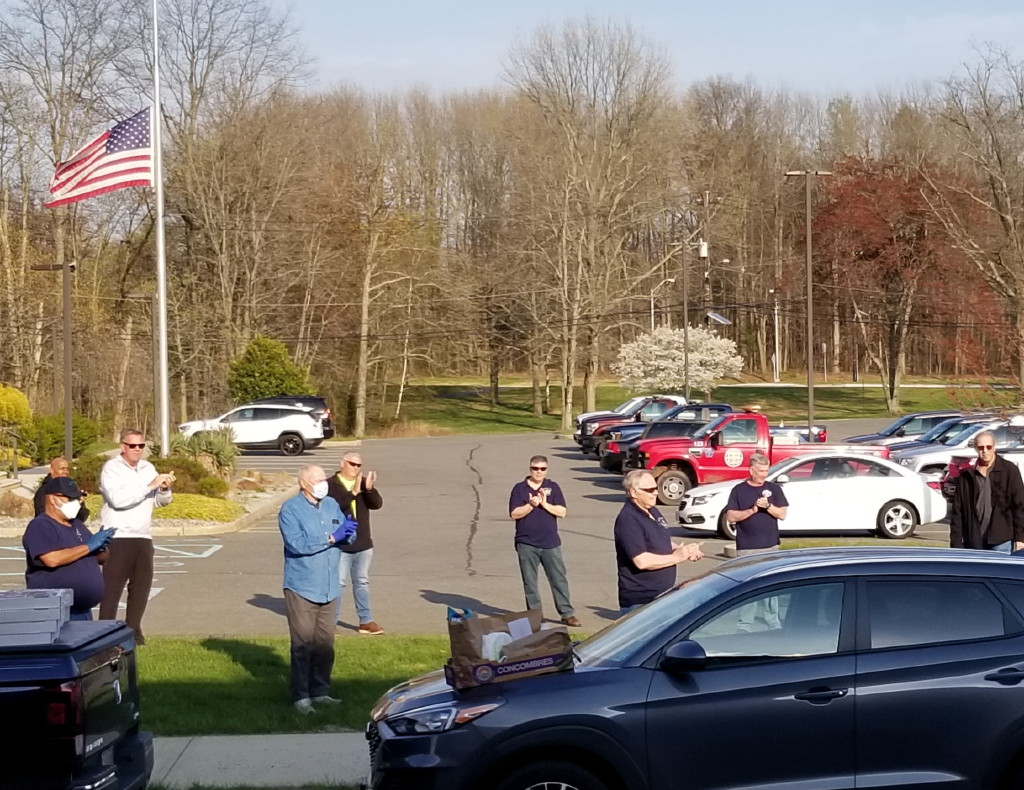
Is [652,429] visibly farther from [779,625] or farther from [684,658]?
[684,658]

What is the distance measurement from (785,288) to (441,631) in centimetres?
6405

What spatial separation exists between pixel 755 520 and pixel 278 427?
3268 centimetres

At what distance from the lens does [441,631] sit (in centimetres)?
1289

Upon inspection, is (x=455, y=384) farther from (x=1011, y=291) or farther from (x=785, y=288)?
(x=1011, y=291)

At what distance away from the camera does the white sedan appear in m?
20.6

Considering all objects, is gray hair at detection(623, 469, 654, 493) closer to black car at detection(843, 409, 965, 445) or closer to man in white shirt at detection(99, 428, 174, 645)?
man in white shirt at detection(99, 428, 174, 645)

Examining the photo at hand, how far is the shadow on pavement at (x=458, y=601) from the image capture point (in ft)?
46.2

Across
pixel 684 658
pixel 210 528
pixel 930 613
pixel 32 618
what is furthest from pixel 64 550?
pixel 210 528

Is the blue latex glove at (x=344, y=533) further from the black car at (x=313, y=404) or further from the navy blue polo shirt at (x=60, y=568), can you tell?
the black car at (x=313, y=404)

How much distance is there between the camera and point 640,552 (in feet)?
30.6

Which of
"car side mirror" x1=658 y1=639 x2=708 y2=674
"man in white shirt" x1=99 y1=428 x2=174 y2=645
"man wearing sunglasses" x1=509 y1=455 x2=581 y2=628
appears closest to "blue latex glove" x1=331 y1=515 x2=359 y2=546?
"man in white shirt" x1=99 y1=428 x2=174 y2=645

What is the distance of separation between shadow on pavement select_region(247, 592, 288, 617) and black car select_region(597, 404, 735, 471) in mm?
16188

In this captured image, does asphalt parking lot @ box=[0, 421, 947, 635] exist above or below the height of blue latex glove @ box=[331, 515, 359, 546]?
below

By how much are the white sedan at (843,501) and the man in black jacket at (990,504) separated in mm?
8573
